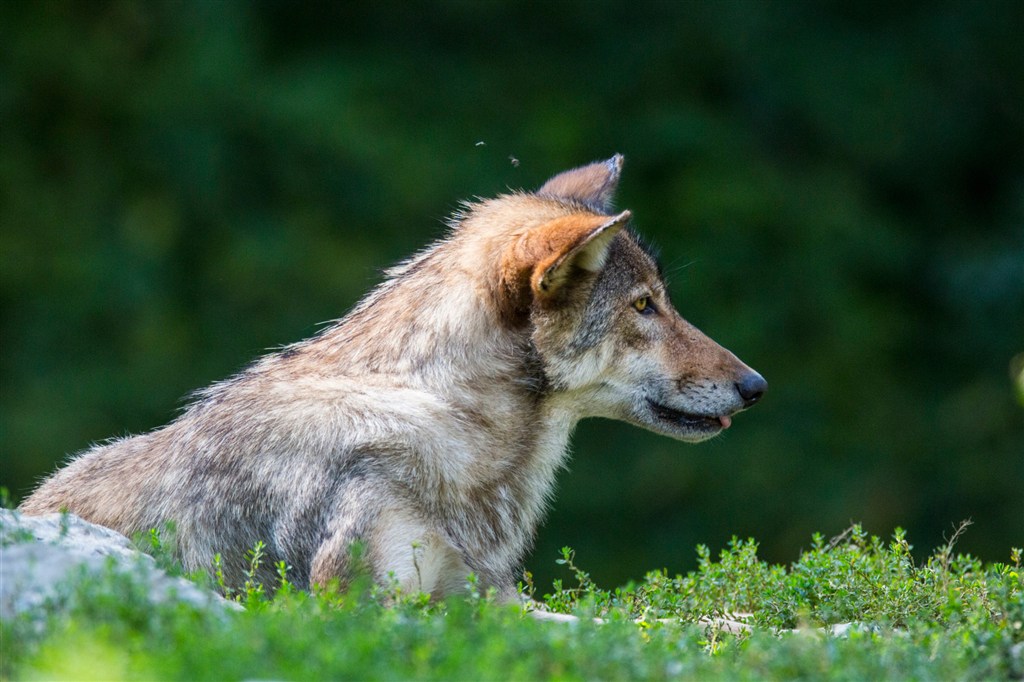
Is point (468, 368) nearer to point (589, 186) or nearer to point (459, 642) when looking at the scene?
point (589, 186)

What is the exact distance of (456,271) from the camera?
643 cm

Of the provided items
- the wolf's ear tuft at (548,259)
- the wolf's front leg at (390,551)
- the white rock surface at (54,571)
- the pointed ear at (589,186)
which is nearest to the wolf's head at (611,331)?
the wolf's ear tuft at (548,259)

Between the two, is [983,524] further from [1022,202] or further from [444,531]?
[444,531]

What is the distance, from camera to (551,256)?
6051 millimetres

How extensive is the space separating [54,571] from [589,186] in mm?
3808

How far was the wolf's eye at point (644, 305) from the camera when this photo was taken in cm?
651

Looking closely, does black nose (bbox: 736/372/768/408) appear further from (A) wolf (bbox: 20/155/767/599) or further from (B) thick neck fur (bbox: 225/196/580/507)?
(B) thick neck fur (bbox: 225/196/580/507)

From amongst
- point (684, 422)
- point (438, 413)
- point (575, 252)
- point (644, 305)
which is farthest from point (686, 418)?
point (438, 413)

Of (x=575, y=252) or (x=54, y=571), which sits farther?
(x=575, y=252)

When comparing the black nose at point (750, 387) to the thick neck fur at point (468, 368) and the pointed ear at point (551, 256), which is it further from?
the pointed ear at point (551, 256)

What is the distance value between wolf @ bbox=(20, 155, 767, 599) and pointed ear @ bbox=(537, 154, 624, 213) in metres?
0.36

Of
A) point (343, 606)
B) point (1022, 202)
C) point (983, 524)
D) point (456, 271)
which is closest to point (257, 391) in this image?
point (456, 271)

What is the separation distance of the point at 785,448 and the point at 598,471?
228 centimetres

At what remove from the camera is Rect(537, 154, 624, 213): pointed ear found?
726 cm
